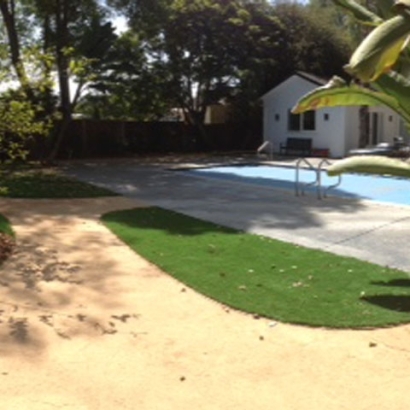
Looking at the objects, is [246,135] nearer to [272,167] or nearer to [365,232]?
[272,167]

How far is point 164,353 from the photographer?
197 inches

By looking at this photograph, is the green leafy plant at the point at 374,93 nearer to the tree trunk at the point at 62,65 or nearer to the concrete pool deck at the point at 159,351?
the concrete pool deck at the point at 159,351

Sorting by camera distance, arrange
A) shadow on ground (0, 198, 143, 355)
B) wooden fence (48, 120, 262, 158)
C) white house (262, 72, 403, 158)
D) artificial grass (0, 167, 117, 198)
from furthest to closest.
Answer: white house (262, 72, 403, 158) → wooden fence (48, 120, 262, 158) → artificial grass (0, 167, 117, 198) → shadow on ground (0, 198, 143, 355)

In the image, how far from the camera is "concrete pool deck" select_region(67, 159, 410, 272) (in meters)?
9.03

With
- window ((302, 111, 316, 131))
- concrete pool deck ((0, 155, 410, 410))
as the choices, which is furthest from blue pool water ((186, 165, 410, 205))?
concrete pool deck ((0, 155, 410, 410))

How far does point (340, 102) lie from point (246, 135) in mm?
27311

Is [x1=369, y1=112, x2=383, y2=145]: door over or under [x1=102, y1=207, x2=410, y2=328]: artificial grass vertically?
over

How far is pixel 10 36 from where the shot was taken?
21047 mm

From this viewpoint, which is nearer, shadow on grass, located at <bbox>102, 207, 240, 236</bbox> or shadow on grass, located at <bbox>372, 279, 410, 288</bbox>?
shadow on grass, located at <bbox>372, 279, 410, 288</bbox>

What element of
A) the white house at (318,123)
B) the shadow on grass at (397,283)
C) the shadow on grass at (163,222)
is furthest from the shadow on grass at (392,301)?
the white house at (318,123)

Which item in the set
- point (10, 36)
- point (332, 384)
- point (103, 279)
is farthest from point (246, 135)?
point (332, 384)

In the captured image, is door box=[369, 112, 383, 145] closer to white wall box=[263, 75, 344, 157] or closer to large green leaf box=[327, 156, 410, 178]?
white wall box=[263, 75, 344, 157]

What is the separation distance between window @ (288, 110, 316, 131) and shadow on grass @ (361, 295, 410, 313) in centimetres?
2269

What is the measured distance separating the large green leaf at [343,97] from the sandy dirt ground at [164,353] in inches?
90.3
